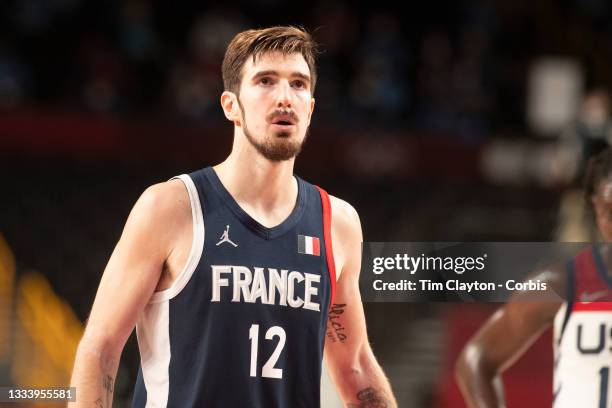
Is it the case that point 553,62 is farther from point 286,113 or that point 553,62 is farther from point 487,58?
point 286,113

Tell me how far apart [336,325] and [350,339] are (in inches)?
3.3

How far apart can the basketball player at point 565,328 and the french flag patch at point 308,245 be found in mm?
831

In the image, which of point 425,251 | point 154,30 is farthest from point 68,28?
point 425,251

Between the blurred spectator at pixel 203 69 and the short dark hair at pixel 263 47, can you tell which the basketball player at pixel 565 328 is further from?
the blurred spectator at pixel 203 69

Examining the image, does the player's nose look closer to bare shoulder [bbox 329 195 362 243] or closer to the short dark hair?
the short dark hair

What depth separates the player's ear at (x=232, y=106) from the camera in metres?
3.90

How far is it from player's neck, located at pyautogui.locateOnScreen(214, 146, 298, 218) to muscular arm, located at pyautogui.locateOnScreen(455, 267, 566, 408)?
987mm

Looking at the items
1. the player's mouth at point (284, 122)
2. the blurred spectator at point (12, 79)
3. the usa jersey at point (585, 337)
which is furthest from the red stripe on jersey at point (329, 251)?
the blurred spectator at point (12, 79)

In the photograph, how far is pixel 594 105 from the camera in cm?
897

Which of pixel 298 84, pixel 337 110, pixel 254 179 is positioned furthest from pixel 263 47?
pixel 337 110

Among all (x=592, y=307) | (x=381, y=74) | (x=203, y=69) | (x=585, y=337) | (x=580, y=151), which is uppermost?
(x=381, y=74)

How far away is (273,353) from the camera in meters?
3.76

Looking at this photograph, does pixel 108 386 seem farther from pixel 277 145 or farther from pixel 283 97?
pixel 283 97

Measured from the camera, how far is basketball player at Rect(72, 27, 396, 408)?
3.68 m
